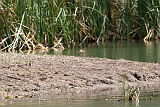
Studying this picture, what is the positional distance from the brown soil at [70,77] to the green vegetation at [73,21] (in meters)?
4.57

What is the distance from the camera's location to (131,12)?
16141mm

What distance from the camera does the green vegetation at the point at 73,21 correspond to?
42.0 ft

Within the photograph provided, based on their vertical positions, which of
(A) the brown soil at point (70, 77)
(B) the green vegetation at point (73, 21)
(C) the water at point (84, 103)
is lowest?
(C) the water at point (84, 103)

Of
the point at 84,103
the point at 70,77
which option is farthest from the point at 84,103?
the point at 70,77

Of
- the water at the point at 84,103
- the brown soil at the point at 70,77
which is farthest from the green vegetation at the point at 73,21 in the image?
the water at the point at 84,103

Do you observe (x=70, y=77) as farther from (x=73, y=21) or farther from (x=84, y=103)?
(x=73, y=21)

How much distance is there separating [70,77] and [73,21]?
23.7 feet

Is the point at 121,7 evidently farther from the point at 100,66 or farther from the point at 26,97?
the point at 26,97

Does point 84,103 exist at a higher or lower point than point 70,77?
lower

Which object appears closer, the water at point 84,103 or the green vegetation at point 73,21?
the water at point 84,103

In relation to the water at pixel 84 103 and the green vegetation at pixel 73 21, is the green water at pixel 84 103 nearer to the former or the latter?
the water at pixel 84 103

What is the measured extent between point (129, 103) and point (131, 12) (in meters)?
11.0

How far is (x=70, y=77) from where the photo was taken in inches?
270

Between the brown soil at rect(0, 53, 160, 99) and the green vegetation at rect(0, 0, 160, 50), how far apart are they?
4566 millimetres
